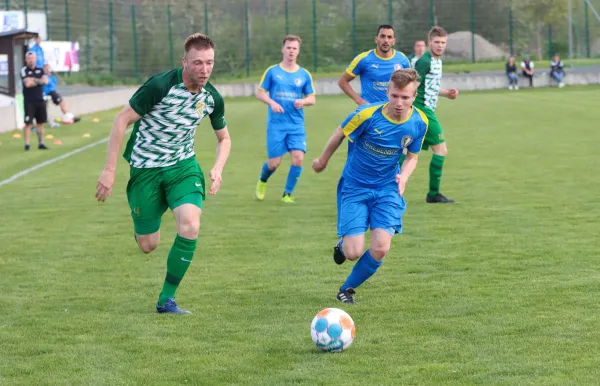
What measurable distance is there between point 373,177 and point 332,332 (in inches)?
77.5

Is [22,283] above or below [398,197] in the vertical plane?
below

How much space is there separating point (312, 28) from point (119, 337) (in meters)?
45.1

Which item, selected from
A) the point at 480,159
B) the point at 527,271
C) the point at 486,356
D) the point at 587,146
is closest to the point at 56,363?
the point at 486,356

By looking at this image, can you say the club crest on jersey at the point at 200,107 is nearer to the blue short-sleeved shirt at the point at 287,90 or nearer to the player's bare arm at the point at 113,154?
the player's bare arm at the point at 113,154

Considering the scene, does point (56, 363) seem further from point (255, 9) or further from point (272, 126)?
point (255, 9)

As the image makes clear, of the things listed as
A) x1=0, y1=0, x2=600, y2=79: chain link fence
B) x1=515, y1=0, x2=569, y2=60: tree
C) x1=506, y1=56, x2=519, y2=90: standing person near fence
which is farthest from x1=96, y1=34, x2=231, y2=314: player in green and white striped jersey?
x1=515, y1=0, x2=569, y2=60: tree

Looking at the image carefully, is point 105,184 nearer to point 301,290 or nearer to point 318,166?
point 318,166

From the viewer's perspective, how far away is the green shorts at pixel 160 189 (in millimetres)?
6992

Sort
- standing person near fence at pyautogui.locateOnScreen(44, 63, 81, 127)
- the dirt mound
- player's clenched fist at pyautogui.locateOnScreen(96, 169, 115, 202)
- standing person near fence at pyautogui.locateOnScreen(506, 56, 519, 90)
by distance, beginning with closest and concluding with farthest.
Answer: player's clenched fist at pyautogui.locateOnScreen(96, 169, 115, 202) → standing person near fence at pyautogui.locateOnScreen(44, 63, 81, 127) → standing person near fence at pyautogui.locateOnScreen(506, 56, 519, 90) → the dirt mound

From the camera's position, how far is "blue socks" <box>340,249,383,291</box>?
718 centimetres

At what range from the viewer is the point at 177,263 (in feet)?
22.8

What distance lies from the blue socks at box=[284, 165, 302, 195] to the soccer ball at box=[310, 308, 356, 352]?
7188 mm

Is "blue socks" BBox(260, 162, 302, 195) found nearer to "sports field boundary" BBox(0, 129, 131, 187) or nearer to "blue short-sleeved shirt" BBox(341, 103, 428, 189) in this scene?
"sports field boundary" BBox(0, 129, 131, 187)

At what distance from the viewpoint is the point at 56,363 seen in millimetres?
5723
